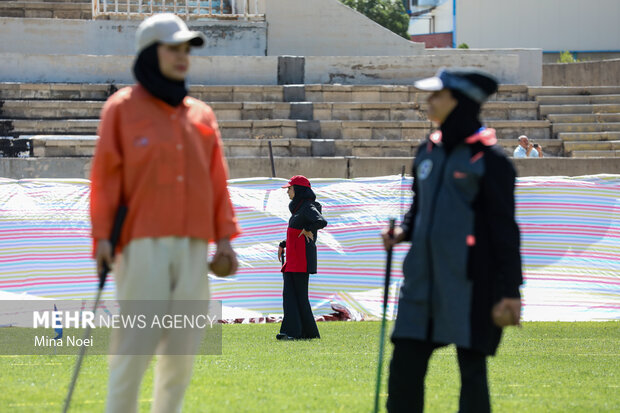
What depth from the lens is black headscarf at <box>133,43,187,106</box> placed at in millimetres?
5301

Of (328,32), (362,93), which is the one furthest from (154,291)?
(328,32)

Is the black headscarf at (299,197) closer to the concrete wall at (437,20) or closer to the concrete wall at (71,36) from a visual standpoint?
the concrete wall at (71,36)

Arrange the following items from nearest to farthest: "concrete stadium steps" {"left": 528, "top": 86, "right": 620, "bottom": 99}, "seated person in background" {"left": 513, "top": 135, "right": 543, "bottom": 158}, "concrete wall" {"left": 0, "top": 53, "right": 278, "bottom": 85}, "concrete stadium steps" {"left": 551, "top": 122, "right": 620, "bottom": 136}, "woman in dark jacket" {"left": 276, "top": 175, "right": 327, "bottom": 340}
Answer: "woman in dark jacket" {"left": 276, "top": 175, "right": 327, "bottom": 340}, "seated person in background" {"left": 513, "top": 135, "right": 543, "bottom": 158}, "concrete stadium steps" {"left": 551, "top": 122, "right": 620, "bottom": 136}, "concrete wall" {"left": 0, "top": 53, "right": 278, "bottom": 85}, "concrete stadium steps" {"left": 528, "top": 86, "right": 620, "bottom": 99}

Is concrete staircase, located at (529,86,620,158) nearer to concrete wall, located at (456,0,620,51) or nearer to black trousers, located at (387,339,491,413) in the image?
black trousers, located at (387,339,491,413)

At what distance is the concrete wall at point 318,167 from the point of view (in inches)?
762

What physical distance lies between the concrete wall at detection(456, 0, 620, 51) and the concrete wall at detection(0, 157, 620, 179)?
125ft

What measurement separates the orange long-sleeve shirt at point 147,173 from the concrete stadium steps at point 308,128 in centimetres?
1595

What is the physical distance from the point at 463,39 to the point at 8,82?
1631 inches

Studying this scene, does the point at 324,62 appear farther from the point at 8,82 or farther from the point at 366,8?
the point at 366,8

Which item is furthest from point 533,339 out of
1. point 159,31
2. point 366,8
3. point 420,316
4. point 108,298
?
point 366,8

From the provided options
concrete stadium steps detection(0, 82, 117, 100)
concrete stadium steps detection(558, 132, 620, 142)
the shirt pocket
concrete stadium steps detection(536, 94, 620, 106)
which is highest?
the shirt pocket

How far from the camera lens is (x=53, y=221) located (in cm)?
1467

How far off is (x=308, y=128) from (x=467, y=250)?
16450 mm

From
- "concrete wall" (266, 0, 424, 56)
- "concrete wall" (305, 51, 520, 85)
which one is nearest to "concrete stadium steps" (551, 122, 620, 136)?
"concrete wall" (305, 51, 520, 85)
